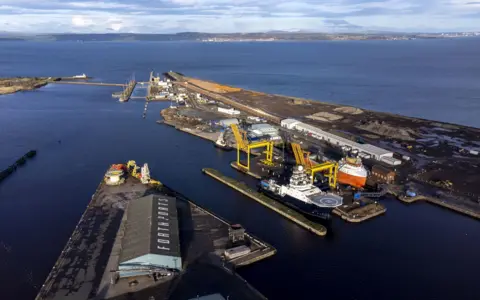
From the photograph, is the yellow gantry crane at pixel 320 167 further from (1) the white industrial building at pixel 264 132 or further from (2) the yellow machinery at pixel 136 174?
(1) the white industrial building at pixel 264 132

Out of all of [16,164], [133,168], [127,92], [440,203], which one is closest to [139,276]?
[133,168]

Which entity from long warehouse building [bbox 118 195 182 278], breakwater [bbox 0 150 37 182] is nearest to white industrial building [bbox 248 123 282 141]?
long warehouse building [bbox 118 195 182 278]

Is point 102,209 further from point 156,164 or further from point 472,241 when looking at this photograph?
point 472,241

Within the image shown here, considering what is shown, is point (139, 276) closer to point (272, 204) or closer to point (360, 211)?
point (272, 204)

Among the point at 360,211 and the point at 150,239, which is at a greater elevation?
the point at 150,239

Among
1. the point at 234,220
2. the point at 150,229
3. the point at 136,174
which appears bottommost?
the point at 234,220

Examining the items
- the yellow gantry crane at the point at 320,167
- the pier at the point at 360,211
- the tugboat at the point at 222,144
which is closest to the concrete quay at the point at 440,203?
the pier at the point at 360,211

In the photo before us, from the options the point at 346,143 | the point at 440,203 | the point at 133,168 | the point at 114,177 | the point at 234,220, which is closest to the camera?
the point at 234,220
